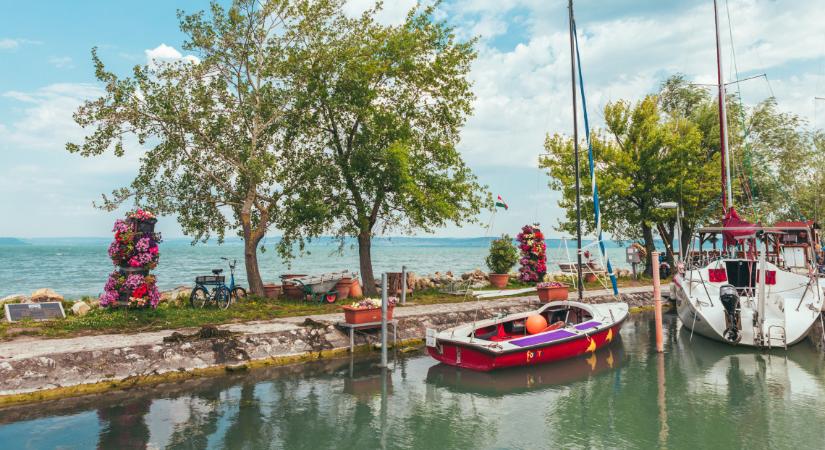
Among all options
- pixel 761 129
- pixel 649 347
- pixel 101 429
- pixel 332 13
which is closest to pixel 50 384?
pixel 101 429

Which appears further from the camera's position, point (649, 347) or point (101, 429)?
point (649, 347)

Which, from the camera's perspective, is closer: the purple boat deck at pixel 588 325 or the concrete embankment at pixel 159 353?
the concrete embankment at pixel 159 353

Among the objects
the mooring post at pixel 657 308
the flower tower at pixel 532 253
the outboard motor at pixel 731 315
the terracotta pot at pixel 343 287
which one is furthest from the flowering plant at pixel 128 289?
the outboard motor at pixel 731 315

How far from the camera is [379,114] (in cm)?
2066

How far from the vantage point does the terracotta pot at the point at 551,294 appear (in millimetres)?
21031

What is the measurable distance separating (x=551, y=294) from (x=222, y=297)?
12.7 meters

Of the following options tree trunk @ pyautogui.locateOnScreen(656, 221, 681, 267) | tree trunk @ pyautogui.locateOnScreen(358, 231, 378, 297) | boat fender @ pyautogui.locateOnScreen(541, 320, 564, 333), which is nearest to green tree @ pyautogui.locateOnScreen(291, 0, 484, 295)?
tree trunk @ pyautogui.locateOnScreen(358, 231, 378, 297)

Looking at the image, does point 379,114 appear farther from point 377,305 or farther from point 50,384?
point 50,384

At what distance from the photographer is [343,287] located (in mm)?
21391

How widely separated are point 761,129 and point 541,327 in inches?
1140

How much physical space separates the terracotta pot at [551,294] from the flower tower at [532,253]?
563cm

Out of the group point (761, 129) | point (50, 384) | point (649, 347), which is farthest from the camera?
point (761, 129)

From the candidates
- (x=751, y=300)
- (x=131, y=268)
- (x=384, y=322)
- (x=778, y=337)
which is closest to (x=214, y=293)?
(x=131, y=268)

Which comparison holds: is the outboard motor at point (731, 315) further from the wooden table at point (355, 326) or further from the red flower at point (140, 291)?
the red flower at point (140, 291)
